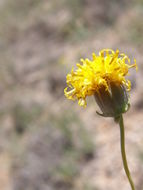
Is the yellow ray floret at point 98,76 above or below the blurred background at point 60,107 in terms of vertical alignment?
above

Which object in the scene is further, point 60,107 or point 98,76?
point 60,107

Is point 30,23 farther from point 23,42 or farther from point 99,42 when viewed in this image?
point 99,42

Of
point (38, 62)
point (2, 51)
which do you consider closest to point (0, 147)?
point (38, 62)

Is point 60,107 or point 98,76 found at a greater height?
point 98,76

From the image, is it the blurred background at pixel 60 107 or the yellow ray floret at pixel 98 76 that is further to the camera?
the blurred background at pixel 60 107

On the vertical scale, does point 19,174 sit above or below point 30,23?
below
